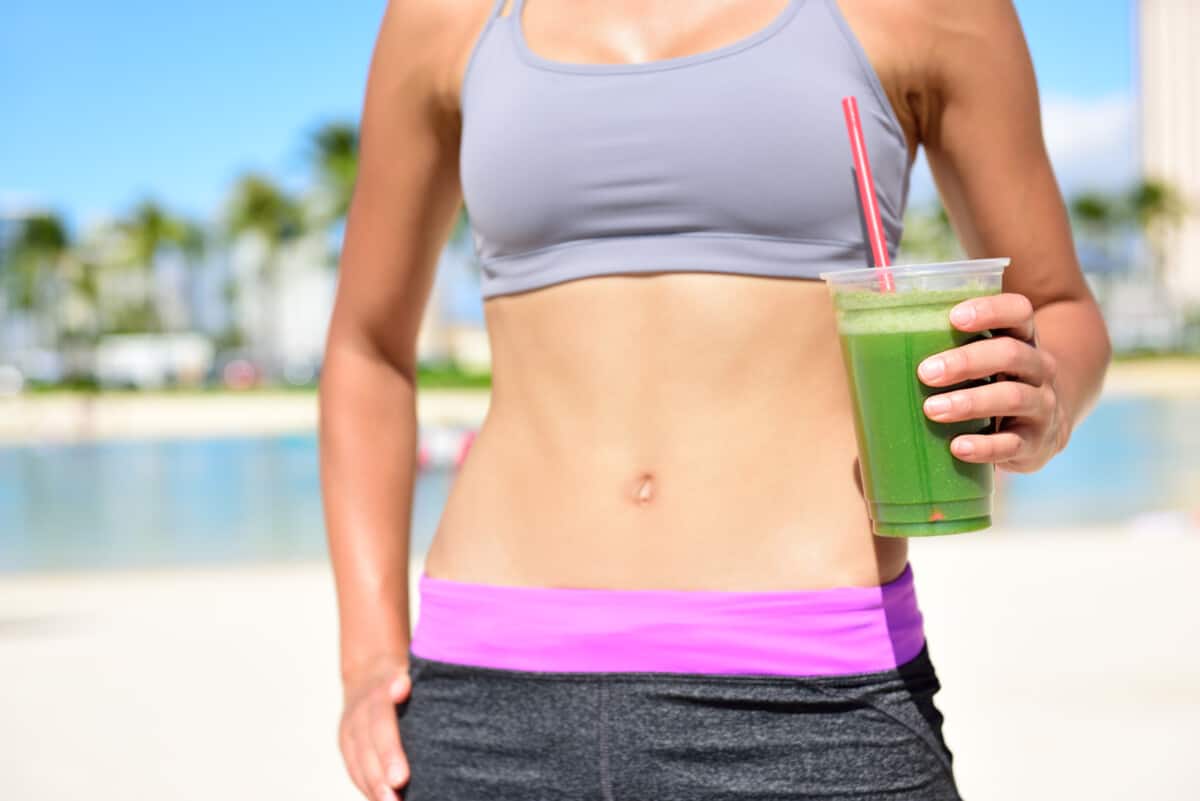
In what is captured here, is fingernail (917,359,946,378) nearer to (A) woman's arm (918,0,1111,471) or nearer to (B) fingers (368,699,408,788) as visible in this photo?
(A) woman's arm (918,0,1111,471)

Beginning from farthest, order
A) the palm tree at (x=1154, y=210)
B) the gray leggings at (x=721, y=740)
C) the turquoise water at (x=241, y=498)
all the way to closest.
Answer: the palm tree at (x=1154, y=210), the turquoise water at (x=241, y=498), the gray leggings at (x=721, y=740)

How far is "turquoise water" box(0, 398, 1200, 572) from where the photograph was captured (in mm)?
16578

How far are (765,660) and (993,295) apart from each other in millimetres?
410

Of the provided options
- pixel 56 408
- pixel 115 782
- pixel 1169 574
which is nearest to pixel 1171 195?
pixel 56 408

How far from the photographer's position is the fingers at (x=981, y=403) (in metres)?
1.08

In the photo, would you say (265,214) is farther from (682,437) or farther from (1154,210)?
(682,437)

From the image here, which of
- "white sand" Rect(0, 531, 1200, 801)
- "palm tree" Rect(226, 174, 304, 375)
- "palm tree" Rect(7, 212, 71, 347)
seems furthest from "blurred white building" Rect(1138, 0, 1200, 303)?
"white sand" Rect(0, 531, 1200, 801)

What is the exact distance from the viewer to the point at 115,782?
206 inches

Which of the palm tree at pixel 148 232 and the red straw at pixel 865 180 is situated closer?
the red straw at pixel 865 180

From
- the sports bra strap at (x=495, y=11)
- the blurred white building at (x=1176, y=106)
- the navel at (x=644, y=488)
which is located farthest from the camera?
the blurred white building at (x=1176, y=106)

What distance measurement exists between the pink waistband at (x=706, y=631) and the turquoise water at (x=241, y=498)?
13538 mm

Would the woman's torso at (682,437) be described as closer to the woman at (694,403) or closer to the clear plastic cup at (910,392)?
the woman at (694,403)

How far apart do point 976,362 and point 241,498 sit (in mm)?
22332

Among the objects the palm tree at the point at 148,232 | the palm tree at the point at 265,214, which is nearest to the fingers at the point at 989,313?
the palm tree at the point at 265,214
